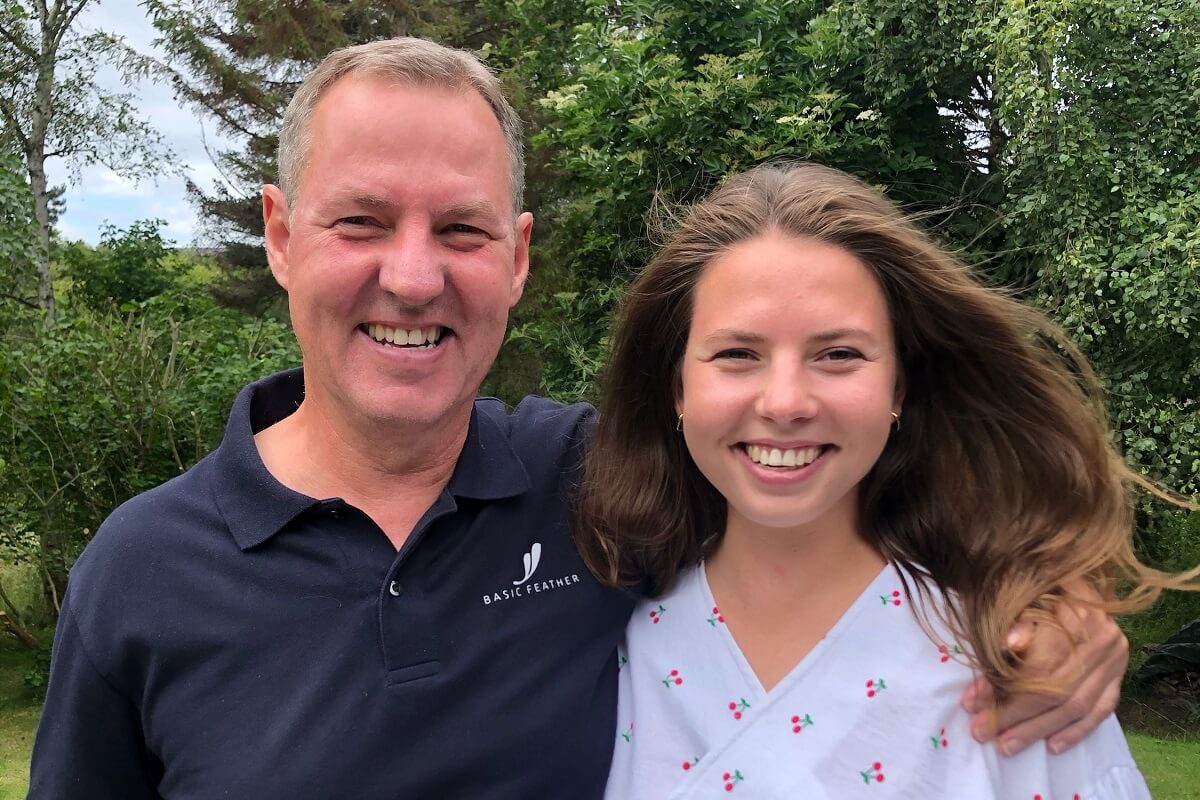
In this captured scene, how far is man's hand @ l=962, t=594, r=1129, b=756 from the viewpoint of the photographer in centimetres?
158

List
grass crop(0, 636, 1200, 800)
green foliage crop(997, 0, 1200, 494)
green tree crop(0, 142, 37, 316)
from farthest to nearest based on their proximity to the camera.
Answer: green tree crop(0, 142, 37, 316)
grass crop(0, 636, 1200, 800)
green foliage crop(997, 0, 1200, 494)

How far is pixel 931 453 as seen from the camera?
1.96 metres

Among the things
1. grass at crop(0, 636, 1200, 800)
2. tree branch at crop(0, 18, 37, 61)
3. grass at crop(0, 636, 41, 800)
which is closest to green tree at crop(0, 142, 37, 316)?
grass at crop(0, 636, 41, 800)

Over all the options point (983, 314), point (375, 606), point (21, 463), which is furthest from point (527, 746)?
point (21, 463)

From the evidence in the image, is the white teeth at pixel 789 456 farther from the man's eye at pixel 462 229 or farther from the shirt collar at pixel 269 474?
the man's eye at pixel 462 229

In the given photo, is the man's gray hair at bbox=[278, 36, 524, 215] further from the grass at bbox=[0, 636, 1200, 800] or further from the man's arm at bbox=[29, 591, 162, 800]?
the grass at bbox=[0, 636, 1200, 800]

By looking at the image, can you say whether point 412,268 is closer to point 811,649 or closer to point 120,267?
point 811,649

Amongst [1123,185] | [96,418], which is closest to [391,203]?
[1123,185]

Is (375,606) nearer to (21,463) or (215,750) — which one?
(215,750)

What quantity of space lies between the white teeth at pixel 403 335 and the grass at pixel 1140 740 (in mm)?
3915

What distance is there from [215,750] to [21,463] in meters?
6.54

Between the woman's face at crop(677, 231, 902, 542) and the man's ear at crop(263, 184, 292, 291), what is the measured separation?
84cm

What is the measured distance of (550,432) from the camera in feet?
7.08

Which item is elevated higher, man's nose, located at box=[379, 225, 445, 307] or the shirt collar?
man's nose, located at box=[379, 225, 445, 307]
